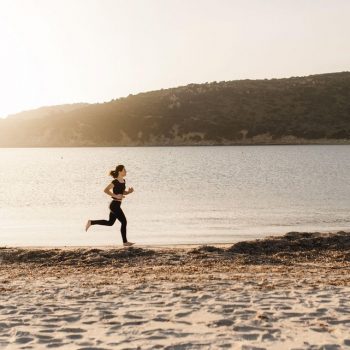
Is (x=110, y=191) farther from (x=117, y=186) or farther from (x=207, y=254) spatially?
(x=207, y=254)

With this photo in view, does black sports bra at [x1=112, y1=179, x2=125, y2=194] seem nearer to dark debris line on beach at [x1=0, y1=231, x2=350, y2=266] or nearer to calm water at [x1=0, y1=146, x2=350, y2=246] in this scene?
dark debris line on beach at [x1=0, y1=231, x2=350, y2=266]

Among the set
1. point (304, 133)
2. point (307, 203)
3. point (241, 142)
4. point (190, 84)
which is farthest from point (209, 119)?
point (307, 203)

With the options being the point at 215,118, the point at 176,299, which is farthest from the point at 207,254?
the point at 215,118

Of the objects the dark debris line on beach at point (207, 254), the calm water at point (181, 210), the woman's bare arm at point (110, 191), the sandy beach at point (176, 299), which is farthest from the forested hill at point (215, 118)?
the sandy beach at point (176, 299)

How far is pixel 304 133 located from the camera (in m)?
130

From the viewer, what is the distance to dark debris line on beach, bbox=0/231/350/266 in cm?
1277

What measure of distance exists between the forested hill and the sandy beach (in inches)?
4612

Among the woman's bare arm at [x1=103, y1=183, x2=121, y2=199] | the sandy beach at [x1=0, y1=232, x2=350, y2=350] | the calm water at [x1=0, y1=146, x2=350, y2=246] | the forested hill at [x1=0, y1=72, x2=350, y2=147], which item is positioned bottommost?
the calm water at [x1=0, y1=146, x2=350, y2=246]

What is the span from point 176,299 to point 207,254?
470 centimetres

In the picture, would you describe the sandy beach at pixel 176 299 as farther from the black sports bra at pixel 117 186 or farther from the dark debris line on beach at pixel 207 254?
the black sports bra at pixel 117 186

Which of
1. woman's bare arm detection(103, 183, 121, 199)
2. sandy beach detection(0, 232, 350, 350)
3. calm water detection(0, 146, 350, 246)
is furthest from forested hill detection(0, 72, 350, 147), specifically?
sandy beach detection(0, 232, 350, 350)

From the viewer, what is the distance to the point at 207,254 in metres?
13.3

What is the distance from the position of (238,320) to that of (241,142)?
4869 inches

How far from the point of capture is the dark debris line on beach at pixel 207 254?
12773mm
